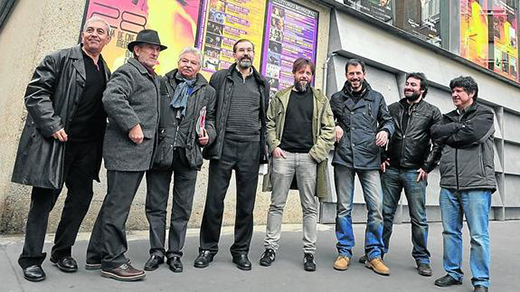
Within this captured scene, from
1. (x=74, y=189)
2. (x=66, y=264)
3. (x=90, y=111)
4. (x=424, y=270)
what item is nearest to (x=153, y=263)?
(x=66, y=264)

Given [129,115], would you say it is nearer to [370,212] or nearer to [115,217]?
[115,217]

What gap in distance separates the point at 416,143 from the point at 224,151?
6.43 feet

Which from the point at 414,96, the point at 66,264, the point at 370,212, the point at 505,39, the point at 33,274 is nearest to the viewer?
the point at 33,274

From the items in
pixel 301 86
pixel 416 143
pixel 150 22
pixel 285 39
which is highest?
pixel 285 39

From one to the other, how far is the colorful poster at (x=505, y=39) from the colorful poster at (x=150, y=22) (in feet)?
29.5

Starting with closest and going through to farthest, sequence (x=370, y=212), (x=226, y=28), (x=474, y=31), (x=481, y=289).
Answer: (x=481, y=289) → (x=370, y=212) → (x=226, y=28) → (x=474, y=31)

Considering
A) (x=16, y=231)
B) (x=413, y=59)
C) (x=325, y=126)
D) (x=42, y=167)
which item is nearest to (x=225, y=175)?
(x=325, y=126)

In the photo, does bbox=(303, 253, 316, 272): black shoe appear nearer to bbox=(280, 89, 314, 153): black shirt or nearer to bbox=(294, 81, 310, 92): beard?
bbox=(280, 89, 314, 153): black shirt

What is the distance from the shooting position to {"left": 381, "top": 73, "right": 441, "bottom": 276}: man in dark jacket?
131 inches

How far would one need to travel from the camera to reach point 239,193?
3160 mm

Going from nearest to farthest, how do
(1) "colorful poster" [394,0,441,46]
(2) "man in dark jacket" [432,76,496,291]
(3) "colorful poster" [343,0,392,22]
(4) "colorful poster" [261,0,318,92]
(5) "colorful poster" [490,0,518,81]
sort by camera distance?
1. (2) "man in dark jacket" [432,76,496,291]
2. (4) "colorful poster" [261,0,318,92]
3. (3) "colorful poster" [343,0,392,22]
4. (1) "colorful poster" [394,0,441,46]
5. (5) "colorful poster" [490,0,518,81]

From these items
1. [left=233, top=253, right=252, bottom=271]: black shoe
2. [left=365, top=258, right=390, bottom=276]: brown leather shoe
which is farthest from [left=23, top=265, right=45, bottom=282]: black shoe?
[left=365, top=258, right=390, bottom=276]: brown leather shoe

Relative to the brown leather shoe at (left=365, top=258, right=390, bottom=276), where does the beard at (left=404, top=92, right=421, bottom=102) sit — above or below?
above

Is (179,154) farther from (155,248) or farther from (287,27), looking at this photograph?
(287,27)
